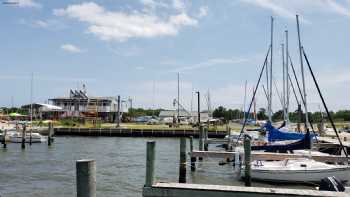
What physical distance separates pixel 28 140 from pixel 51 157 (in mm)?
18780

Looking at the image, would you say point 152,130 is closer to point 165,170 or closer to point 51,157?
point 51,157

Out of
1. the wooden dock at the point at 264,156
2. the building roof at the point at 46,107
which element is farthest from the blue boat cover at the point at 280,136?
the building roof at the point at 46,107

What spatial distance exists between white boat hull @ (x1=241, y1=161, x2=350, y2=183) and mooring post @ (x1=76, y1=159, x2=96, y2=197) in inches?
770

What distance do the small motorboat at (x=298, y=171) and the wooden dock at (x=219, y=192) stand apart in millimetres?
15593

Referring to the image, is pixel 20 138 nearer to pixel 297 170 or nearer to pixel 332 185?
pixel 297 170

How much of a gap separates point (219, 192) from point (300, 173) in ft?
54.0

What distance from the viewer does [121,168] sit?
39.1 meters

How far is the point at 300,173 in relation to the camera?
27.0m

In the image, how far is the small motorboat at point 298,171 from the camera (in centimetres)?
2616

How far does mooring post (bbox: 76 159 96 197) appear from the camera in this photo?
9.28 m

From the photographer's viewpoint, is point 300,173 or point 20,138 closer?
point 300,173

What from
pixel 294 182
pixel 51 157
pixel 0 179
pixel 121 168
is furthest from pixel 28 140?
pixel 294 182

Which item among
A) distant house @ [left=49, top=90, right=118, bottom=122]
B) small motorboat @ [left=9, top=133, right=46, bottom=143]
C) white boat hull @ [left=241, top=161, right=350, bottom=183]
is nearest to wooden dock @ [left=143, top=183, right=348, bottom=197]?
white boat hull @ [left=241, top=161, right=350, bottom=183]

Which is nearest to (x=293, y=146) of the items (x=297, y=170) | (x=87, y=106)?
(x=297, y=170)
